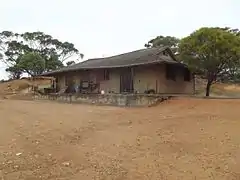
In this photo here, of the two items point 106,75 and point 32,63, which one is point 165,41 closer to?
point 32,63

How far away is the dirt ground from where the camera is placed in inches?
309

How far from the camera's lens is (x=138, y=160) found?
8.70 metres

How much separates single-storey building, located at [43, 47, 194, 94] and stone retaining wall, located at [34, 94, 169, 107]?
2062 mm

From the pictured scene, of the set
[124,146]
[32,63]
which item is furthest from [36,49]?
[124,146]

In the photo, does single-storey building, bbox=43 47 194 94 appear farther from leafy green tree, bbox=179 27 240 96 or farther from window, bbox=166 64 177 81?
leafy green tree, bbox=179 27 240 96

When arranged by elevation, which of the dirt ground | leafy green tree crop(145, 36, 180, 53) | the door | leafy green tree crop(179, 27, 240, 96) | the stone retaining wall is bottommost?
the dirt ground

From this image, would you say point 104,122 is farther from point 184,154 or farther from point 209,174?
point 209,174

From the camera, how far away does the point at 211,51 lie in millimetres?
22344

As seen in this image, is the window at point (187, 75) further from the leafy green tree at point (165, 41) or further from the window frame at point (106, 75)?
the leafy green tree at point (165, 41)

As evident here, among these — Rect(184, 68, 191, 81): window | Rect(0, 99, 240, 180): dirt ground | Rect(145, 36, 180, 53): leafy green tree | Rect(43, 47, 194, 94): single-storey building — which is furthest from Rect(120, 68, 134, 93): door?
Rect(145, 36, 180, 53): leafy green tree

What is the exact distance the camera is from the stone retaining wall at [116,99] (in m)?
20.9

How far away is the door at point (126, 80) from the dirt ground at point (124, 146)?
9341 millimetres

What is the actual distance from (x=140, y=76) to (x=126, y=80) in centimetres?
125

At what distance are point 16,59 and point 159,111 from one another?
135ft
